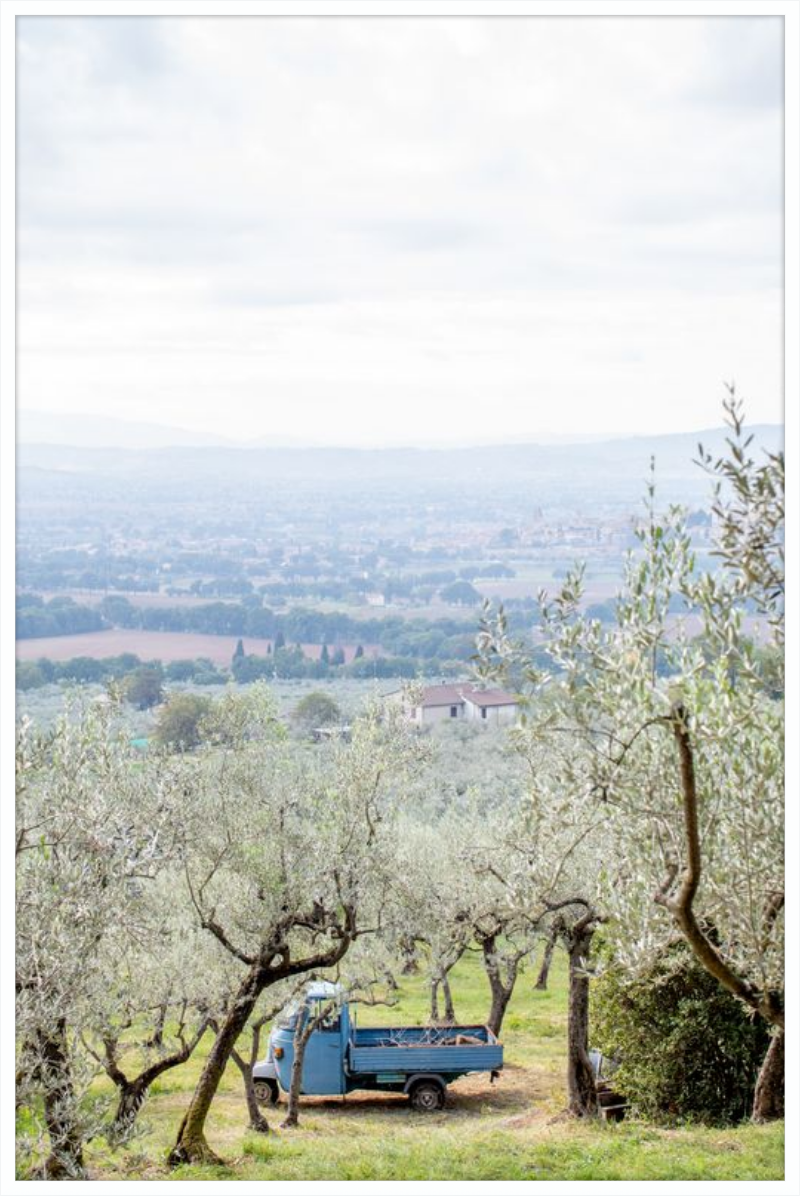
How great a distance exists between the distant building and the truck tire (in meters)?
4.14

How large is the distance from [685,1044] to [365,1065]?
4348mm

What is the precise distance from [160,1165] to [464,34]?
7264 mm

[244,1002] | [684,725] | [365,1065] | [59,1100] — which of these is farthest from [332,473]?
[684,725]

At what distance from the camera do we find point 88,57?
5.21 m

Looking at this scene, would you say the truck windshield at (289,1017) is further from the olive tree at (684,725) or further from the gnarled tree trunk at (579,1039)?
the olive tree at (684,725)

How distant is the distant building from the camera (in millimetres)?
8773

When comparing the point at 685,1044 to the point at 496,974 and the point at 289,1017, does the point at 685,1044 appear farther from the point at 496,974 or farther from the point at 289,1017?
the point at 496,974


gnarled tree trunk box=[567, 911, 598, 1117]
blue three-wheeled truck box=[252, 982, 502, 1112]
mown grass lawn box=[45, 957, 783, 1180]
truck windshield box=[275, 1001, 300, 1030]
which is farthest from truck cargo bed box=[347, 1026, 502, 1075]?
gnarled tree trunk box=[567, 911, 598, 1117]

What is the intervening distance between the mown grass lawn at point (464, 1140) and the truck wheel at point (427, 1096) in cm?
13

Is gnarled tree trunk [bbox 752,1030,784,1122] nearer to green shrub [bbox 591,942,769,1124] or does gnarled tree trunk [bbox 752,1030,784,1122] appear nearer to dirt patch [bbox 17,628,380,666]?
green shrub [bbox 591,942,769,1124]

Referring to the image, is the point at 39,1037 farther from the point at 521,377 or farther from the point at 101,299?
the point at 521,377

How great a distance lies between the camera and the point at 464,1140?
855 cm

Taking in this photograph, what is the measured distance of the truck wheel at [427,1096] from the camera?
1152cm

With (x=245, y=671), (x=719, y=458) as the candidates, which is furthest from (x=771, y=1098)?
(x=245, y=671)
